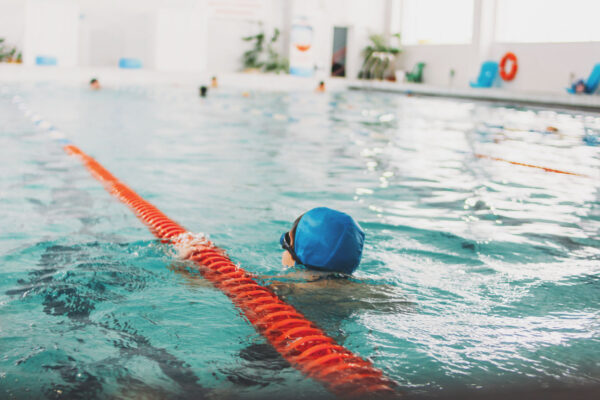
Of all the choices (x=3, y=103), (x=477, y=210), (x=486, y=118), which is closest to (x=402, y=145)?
(x=477, y=210)

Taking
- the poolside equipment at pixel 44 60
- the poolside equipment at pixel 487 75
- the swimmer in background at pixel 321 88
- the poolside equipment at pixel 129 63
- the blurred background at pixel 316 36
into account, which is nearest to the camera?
the blurred background at pixel 316 36

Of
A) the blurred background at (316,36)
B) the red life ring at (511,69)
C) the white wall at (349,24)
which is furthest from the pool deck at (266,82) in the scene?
the white wall at (349,24)

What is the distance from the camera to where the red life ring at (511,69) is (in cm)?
1742

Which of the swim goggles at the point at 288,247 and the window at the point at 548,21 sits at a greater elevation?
the window at the point at 548,21

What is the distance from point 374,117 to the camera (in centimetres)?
1240

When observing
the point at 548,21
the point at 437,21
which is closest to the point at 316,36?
the point at 437,21

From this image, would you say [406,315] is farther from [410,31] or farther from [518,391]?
[410,31]

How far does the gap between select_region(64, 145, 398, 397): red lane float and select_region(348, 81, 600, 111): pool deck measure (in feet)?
40.2

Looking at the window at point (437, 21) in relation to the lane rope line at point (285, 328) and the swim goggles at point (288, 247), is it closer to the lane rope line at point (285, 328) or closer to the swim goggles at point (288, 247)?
the lane rope line at point (285, 328)

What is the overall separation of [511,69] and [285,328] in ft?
55.8

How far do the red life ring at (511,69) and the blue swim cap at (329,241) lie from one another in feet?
53.7

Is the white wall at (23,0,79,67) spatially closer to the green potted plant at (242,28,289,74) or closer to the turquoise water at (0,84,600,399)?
the green potted plant at (242,28,289,74)

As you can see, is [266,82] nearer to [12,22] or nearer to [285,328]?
[12,22]

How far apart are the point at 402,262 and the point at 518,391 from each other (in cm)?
147
